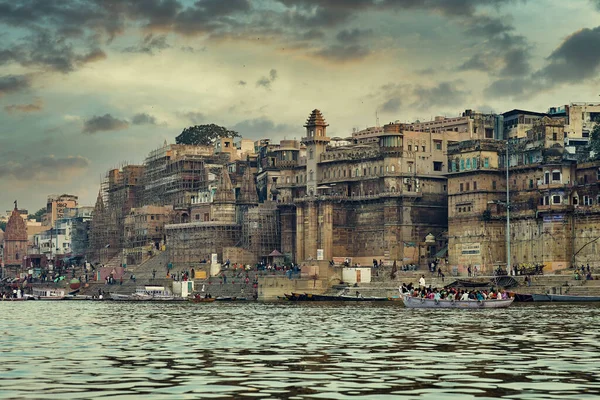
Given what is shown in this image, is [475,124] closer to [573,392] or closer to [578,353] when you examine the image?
[578,353]

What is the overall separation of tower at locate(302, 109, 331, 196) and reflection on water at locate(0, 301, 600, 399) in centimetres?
7619

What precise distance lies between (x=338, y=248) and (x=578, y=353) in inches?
3669

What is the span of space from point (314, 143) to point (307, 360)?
103 m

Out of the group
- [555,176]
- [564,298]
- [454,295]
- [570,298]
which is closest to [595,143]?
[555,176]

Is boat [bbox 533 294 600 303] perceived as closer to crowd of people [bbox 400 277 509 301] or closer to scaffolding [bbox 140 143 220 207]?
crowd of people [bbox 400 277 509 301]

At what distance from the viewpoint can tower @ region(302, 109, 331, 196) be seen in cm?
13712

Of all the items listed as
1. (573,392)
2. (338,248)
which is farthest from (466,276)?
(573,392)

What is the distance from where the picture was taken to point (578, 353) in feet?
126

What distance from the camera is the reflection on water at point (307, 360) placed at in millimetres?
28281

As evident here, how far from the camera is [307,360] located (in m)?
36.5

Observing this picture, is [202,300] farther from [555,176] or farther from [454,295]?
[454,295]

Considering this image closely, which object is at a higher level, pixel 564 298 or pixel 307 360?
pixel 564 298

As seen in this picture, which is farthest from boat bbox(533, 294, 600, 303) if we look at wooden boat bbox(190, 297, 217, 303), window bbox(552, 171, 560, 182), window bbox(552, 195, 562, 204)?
wooden boat bbox(190, 297, 217, 303)

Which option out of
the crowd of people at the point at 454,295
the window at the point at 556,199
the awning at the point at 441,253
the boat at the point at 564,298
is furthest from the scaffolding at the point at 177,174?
the crowd of people at the point at 454,295
